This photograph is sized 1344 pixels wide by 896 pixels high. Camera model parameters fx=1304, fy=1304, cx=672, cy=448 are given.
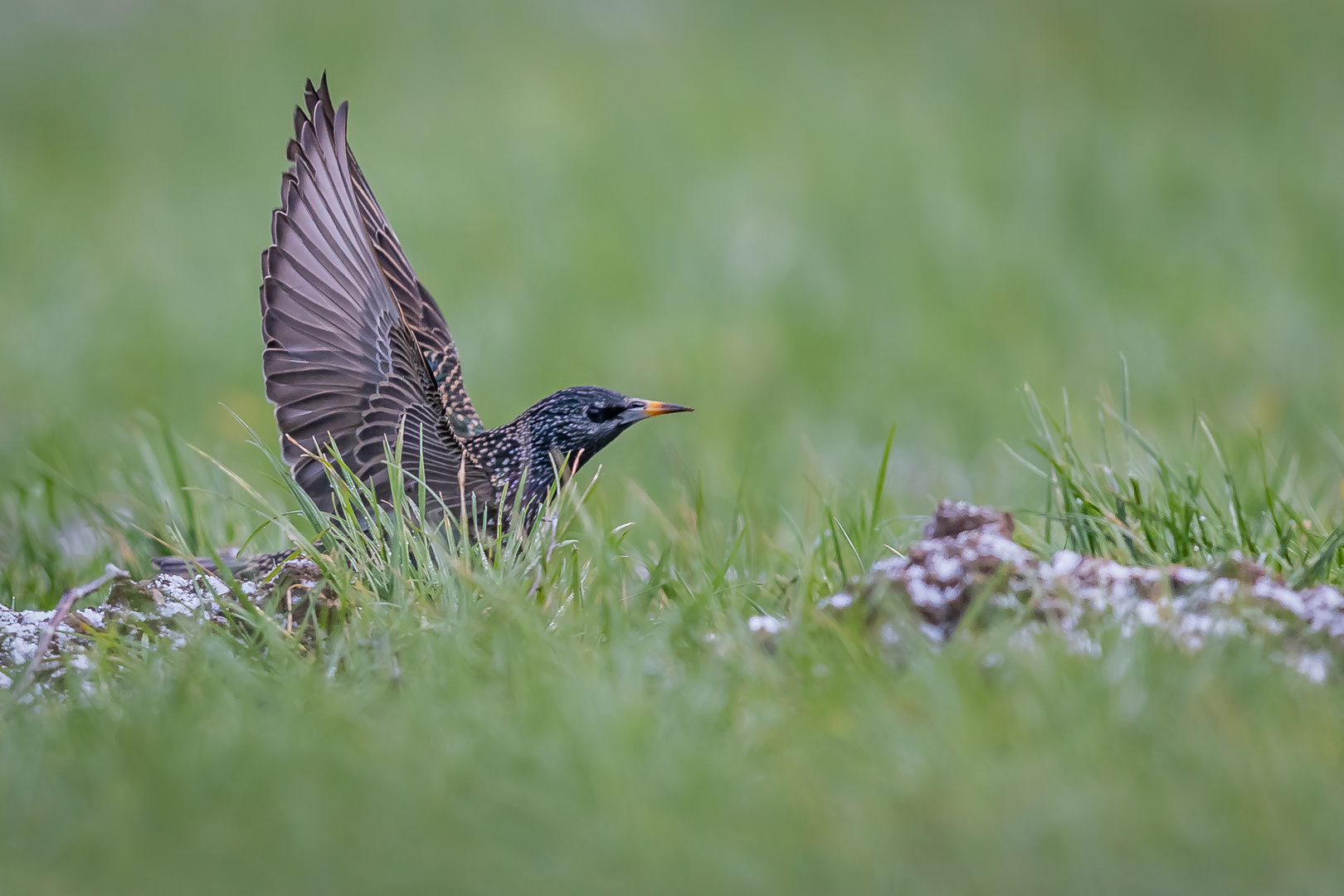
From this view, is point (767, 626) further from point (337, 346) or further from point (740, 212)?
point (740, 212)

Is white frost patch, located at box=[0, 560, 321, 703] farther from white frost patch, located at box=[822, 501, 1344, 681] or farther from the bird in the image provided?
white frost patch, located at box=[822, 501, 1344, 681]

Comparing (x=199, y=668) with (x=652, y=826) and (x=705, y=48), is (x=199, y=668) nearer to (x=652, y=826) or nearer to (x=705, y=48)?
(x=652, y=826)

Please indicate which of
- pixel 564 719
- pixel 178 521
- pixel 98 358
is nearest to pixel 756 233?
pixel 98 358

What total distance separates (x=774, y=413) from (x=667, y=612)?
18.6 ft

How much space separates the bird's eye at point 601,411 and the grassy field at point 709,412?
387mm

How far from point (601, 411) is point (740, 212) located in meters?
6.85

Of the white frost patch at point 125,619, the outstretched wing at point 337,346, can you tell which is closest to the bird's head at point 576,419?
the outstretched wing at point 337,346

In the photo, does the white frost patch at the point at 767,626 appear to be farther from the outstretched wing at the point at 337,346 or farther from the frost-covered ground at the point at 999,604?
the outstretched wing at the point at 337,346

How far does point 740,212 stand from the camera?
10.9 metres

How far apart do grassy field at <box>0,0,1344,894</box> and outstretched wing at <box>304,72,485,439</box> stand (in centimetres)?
62

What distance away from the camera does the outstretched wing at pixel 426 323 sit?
14.2ft

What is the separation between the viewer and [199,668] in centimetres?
271

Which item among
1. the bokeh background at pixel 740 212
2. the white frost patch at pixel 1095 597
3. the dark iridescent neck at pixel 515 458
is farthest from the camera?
the bokeh background at pixel 740 212

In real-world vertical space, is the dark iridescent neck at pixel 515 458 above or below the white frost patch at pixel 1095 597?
above
